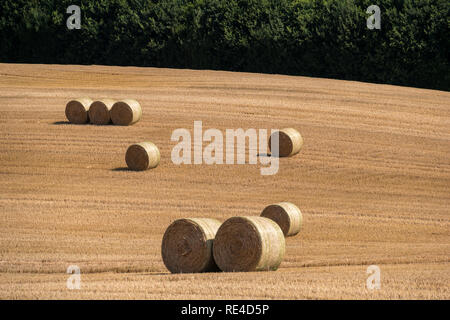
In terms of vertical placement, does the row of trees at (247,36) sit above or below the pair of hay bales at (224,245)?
above

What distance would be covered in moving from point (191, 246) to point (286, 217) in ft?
11.9

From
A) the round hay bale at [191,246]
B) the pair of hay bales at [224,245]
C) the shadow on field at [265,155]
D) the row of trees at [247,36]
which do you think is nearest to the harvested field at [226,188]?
the pair of hay bales at [224,245]

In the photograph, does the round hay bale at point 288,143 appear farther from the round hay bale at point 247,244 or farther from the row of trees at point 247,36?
the row of trees at point 247,36

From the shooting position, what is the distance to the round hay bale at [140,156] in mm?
19828

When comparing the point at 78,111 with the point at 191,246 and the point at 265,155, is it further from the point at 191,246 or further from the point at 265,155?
the point at 191,246

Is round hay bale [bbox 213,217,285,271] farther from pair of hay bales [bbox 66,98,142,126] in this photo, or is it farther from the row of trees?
the row of trees

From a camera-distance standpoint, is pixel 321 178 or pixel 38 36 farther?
pixel 38 36

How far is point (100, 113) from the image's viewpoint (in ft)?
79.2

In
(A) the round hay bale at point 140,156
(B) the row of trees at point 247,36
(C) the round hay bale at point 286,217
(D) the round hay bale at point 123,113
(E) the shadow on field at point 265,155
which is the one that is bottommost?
(C) the round hay bale at point 286,217

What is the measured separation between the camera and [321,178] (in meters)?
20.0

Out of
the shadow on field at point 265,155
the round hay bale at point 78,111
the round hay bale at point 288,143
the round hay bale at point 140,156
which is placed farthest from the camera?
the round hay bale at point 78,111
